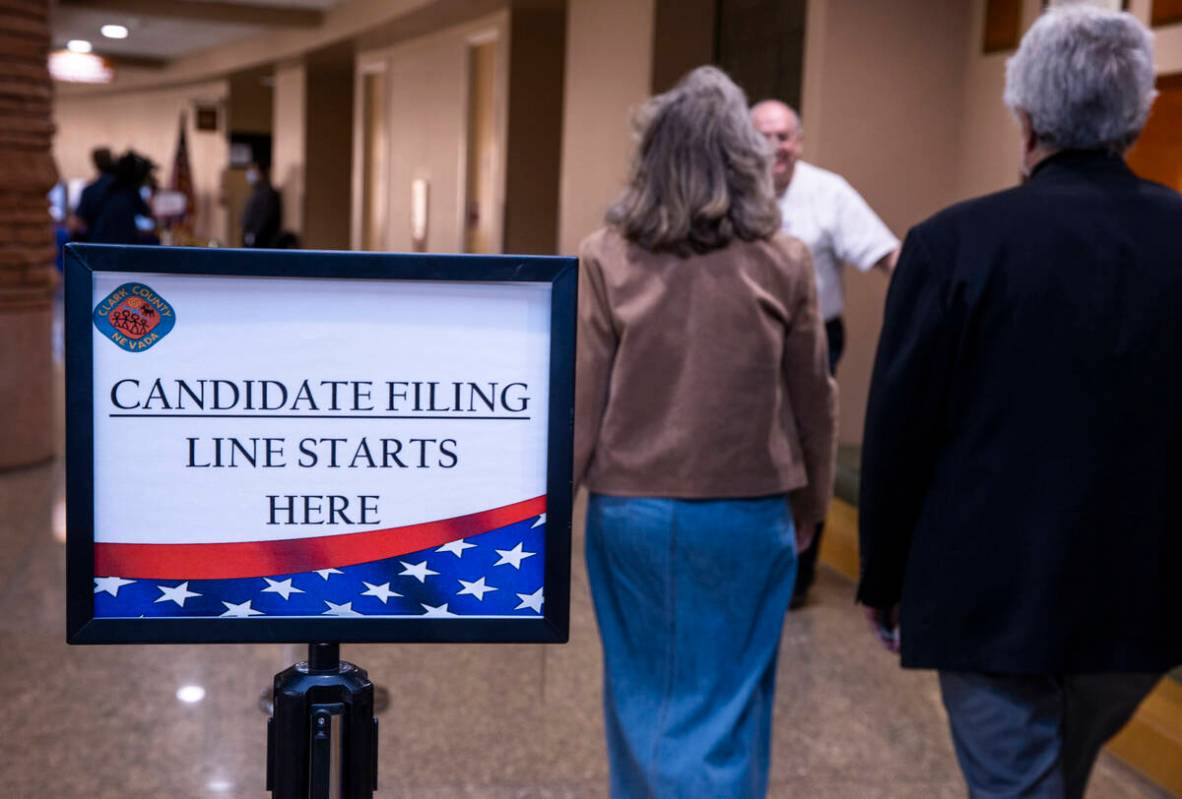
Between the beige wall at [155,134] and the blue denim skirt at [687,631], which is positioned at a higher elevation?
the beige wall at [155,134]

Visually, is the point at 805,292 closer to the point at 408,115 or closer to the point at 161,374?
the point at 161,374

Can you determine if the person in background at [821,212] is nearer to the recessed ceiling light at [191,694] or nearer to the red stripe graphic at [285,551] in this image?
the recessed ceiling light at [191,694]

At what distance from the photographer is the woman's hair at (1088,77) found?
6.54ft

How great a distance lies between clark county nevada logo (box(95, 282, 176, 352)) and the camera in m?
1.28

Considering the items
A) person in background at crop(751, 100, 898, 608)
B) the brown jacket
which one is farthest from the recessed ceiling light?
person in background at crop(751, 100, 898, 608)

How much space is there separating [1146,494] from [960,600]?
0.30 meters

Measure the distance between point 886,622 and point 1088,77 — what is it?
88cm

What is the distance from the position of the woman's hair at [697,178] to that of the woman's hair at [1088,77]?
637 mm

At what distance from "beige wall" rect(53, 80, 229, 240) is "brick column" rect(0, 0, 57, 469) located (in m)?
13.5

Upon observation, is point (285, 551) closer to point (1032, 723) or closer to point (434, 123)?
point (1032, 723)

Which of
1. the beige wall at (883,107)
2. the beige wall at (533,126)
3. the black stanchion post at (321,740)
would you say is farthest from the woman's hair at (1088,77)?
the beige wall at (533,126)

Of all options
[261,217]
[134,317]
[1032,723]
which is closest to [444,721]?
[1032,723]

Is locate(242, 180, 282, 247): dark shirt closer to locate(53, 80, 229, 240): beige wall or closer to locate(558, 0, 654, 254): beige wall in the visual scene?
locate(53, 80, 229, 240): beige wall

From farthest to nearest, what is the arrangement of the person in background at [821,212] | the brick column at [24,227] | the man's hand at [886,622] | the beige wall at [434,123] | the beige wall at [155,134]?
1. the beige wall at [155,134]
2. the beige wall at [434,123]
3. the brick column at [24,227]
4. the person in background at [821,212]
5. the man's hand at [886,622]
